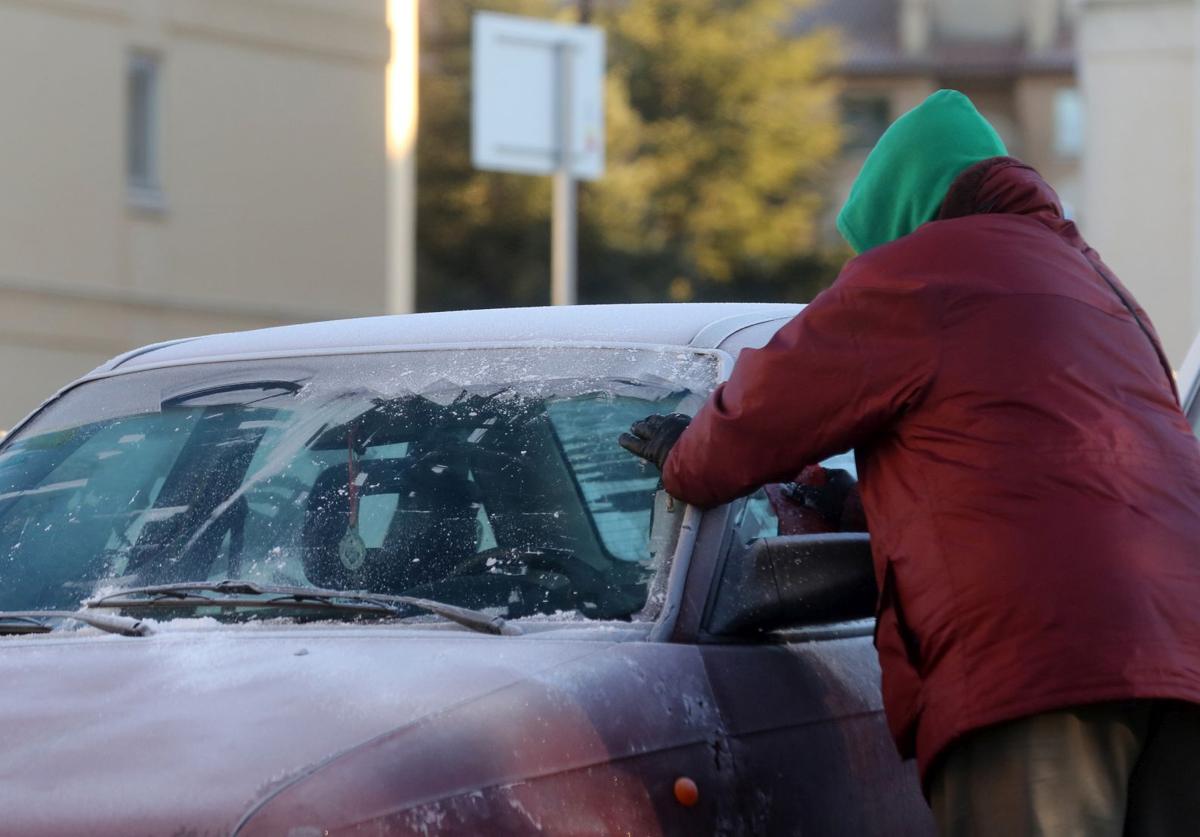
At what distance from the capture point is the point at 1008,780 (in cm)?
290

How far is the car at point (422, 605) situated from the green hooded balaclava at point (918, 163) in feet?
1.51

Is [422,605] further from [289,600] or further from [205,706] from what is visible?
[205,706]

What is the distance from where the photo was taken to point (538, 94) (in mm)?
14125

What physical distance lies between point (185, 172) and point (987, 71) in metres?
38.4

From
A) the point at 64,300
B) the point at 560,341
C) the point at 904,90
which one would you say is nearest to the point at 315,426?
the point at 560,341

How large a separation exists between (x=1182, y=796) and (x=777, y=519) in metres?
0.82

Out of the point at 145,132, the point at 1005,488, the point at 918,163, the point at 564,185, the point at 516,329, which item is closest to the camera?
the point at 1005,488

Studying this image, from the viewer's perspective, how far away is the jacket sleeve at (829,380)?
3.01 m

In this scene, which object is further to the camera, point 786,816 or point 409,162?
point 409,162

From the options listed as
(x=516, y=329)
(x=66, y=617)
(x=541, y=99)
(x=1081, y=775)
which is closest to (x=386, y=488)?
(x=516, y=329)

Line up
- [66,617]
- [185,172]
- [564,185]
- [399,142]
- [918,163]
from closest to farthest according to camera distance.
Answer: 1. [918,163]
2. [66,617]
3. [564,185]
4. [185,172]
5. [399,142]

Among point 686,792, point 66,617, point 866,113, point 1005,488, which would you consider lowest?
point 686,792

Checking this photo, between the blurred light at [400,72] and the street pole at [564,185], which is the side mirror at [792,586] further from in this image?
the blurred light at [400,72]

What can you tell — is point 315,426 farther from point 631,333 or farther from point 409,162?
point 409,162
